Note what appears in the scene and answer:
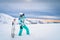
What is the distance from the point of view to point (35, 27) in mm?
1453

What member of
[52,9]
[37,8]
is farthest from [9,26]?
[52,9]

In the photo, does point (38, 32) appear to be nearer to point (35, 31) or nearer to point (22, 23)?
point (35, 31)

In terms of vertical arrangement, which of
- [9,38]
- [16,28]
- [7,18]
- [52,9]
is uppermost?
[52,9]

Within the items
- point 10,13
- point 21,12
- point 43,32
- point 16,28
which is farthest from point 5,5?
point 43,32

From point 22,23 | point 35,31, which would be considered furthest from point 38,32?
point 22,23

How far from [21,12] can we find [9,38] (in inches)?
14.9

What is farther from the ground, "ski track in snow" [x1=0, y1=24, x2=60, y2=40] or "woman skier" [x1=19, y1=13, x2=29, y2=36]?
"woman skier" [x1=19, y1=13, x2=29, y2=36]

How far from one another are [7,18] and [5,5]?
0.61ft

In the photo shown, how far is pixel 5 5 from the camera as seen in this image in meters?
1.47

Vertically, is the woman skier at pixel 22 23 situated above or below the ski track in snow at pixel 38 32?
above

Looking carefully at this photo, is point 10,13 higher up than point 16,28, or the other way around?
point 10,13

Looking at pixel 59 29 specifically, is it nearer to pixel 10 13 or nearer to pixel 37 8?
pixel 37 8

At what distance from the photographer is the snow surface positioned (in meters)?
1.42

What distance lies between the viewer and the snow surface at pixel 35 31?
142 centimetres
